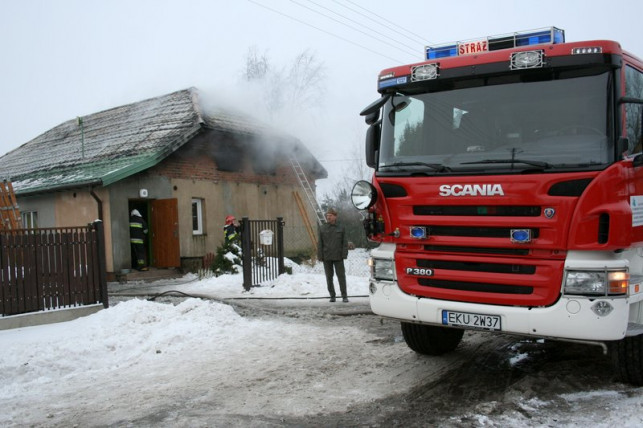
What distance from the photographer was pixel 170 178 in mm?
17438

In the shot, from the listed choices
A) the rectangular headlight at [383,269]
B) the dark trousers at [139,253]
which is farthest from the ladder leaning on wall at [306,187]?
the rectangular headlight at [383,269]

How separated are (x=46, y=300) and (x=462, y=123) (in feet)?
22.3

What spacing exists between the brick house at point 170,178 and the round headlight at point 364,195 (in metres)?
11.8

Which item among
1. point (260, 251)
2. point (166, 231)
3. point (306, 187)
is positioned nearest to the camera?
point (260, 251)

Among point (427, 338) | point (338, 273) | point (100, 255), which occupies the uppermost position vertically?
point (100, 255)

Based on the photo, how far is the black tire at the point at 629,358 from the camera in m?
4.65

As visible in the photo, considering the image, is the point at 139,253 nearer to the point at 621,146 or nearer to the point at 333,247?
the point at 333,247

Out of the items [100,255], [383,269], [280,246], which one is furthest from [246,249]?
[383,269]

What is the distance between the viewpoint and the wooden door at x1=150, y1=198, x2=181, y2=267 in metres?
17.0

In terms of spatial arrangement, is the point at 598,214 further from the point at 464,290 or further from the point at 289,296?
the point at 289,296

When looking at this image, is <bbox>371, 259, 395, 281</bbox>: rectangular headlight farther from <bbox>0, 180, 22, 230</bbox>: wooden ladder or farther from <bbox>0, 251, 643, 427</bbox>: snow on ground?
<bbox>0, 180, 22, 230</bbox>: wooden ladder

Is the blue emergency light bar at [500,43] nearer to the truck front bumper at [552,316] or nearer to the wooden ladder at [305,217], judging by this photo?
the truck front bumper at [552,316]

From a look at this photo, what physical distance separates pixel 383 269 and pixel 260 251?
7.59 metres

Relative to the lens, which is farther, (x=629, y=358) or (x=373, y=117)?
(x=373, y=117)
